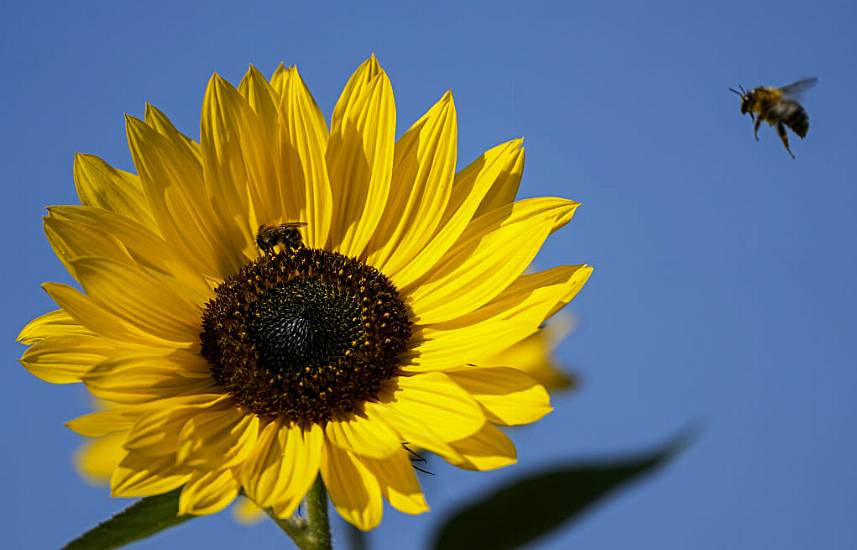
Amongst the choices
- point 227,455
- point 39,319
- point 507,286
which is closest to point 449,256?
point 507,286

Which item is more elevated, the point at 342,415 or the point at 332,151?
the point at 332,151

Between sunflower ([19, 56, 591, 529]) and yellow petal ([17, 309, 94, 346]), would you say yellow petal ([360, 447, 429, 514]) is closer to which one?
sunflower ([19, 56, 591, 529])

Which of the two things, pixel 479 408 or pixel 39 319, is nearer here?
pixel 479 408

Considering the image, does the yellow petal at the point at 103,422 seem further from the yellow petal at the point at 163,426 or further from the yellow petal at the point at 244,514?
the yellow petal at the point at 244,514

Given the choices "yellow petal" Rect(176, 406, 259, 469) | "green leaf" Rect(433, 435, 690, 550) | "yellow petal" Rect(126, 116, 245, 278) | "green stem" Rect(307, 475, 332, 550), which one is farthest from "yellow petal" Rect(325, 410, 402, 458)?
"yellow petal" Rect(126, 116, 245, 278)

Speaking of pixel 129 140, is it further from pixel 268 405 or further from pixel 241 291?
pixel 268 405

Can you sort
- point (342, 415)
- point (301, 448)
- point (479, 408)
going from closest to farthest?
point (479, 408)
point (301, 448)
point (342, 415)
